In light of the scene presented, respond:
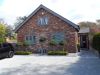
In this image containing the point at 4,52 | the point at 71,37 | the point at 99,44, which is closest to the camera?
the point at 4,52

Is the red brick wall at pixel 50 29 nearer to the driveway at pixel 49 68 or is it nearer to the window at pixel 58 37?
the window at pixel 58 37

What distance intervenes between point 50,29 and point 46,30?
55cm

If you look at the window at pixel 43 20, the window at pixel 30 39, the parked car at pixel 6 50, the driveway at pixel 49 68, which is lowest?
the driveway at pixel 49 68

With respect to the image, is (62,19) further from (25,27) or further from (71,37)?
(25,27)

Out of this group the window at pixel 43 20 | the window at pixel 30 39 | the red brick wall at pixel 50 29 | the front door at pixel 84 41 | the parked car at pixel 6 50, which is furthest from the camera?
the front door at pixel 84 41

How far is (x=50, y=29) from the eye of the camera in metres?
32.8

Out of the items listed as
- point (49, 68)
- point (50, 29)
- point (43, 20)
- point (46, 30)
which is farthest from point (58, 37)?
point (49, 68)

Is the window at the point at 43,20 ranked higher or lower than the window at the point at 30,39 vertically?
higher

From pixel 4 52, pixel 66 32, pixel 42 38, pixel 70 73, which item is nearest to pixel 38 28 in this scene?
pixel 42 38

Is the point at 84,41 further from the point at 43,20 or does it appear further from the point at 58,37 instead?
the point at 43,20

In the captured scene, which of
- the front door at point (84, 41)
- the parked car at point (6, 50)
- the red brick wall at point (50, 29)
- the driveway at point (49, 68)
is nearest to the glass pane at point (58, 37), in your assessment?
the red brick wall at point (50, 29)

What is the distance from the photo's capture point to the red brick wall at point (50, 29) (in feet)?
105

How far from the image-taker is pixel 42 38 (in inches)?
1292

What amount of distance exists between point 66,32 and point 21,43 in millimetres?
6016
